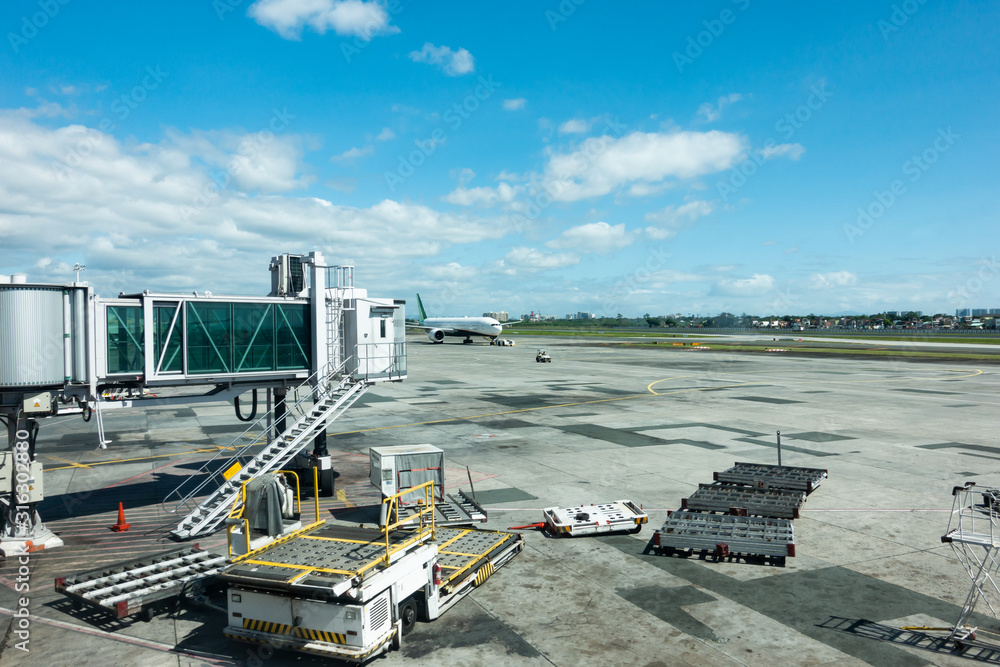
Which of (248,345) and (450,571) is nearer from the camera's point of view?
(450,571)

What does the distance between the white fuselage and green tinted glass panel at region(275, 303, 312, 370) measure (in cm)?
9653

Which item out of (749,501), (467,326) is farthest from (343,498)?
(467,326)

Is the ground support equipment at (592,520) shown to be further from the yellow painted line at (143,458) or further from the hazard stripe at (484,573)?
the yellow painted line at (143,458)

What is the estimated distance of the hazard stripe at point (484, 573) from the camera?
44.0ft

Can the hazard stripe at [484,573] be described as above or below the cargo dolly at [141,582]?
below

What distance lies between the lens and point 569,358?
86312 millimetres

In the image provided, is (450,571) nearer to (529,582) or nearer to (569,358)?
(529,582)

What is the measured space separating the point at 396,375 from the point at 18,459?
1137 centimetres

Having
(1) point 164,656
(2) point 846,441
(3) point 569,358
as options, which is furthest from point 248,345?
(3) point 569,358

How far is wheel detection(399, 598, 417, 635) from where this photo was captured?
441 inches

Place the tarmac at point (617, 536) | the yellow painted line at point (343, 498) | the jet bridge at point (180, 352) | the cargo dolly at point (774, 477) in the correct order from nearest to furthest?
the tarmac at point (617, 536) < the jet bridge at point (180, 352) < the yellow painted line at point (343, 498) < the cargo dolly at point (774, 477)

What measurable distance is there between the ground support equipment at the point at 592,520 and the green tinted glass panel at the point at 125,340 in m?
12.7

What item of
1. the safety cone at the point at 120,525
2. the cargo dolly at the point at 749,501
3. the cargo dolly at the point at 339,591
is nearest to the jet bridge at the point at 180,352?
the safety cone at the point at 120,525

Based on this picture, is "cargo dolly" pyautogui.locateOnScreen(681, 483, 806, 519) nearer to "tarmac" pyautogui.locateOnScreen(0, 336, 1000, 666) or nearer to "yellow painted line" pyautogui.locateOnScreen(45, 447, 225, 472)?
"tarmac" pyautogui.locateOnScreen(0, 336, 1000, 666)
